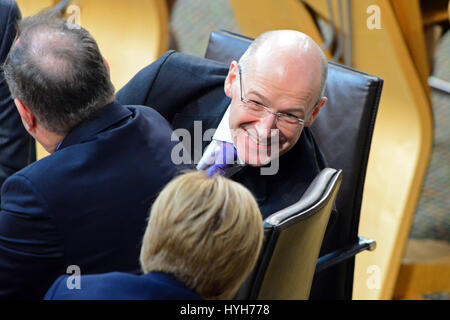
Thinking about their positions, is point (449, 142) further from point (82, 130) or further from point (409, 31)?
point (82, 130)

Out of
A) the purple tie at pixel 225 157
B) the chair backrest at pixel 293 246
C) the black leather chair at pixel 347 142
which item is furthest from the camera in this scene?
the black leather chair at pixel 347 142

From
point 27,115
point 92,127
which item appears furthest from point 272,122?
point 27,115

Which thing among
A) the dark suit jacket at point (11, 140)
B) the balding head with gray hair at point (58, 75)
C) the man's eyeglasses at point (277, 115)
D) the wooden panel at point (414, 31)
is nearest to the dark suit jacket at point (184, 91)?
the man's eyeglasses at point (277, 115)

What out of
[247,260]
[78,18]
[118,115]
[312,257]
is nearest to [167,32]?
[78,18]

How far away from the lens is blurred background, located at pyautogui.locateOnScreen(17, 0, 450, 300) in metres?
2.36

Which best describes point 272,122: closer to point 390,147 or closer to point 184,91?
point 184,91

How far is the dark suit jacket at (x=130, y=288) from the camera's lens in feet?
3.29

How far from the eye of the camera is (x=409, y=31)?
7.75ft

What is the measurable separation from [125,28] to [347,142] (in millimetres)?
1452

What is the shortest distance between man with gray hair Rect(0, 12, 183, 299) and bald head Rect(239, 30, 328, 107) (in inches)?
16.1

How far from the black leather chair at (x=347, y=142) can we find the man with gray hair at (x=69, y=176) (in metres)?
0.68

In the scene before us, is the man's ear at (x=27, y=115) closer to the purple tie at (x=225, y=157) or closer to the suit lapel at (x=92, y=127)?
the suit lapel at (x=92, y=127)

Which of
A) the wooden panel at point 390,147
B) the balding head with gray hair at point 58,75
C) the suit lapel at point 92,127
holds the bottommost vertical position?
the wooden panel at point 390,147
